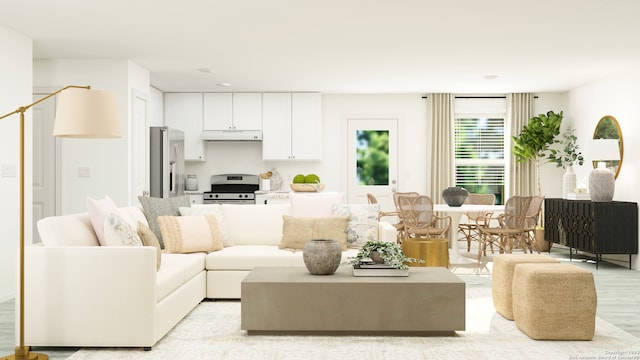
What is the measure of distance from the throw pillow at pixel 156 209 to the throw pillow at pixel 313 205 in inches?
42.8

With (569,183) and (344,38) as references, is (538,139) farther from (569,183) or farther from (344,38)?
(344,38)

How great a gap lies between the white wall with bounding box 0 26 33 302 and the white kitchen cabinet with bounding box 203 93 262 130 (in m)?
3.95

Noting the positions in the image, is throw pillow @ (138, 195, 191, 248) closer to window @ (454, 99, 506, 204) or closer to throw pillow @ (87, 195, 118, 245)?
throw pillow @ (87, 195, 118, 245)

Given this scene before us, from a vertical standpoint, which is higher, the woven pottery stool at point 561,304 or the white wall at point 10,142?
the white wall at point 10,142

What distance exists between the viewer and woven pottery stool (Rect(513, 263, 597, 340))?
150 inches

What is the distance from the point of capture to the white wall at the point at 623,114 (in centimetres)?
739

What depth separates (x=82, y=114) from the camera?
359 cm

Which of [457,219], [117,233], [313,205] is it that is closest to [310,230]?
[313,205]

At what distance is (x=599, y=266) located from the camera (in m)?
7.43

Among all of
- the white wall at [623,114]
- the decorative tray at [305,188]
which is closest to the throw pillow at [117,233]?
the decorative tray at [305,188]

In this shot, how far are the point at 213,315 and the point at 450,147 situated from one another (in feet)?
20.4

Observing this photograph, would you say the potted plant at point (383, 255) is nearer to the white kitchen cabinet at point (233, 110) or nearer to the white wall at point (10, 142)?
the white wall at point (10, 142)

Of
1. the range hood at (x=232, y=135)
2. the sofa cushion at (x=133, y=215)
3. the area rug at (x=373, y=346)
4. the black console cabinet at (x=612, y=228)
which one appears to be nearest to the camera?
the area rug at (x=373, y=346)

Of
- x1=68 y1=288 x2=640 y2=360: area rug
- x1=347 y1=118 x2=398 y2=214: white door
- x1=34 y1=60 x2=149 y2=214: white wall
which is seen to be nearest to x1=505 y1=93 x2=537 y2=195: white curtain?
x1=347 y1=118 x2=398 y2=214: white door
